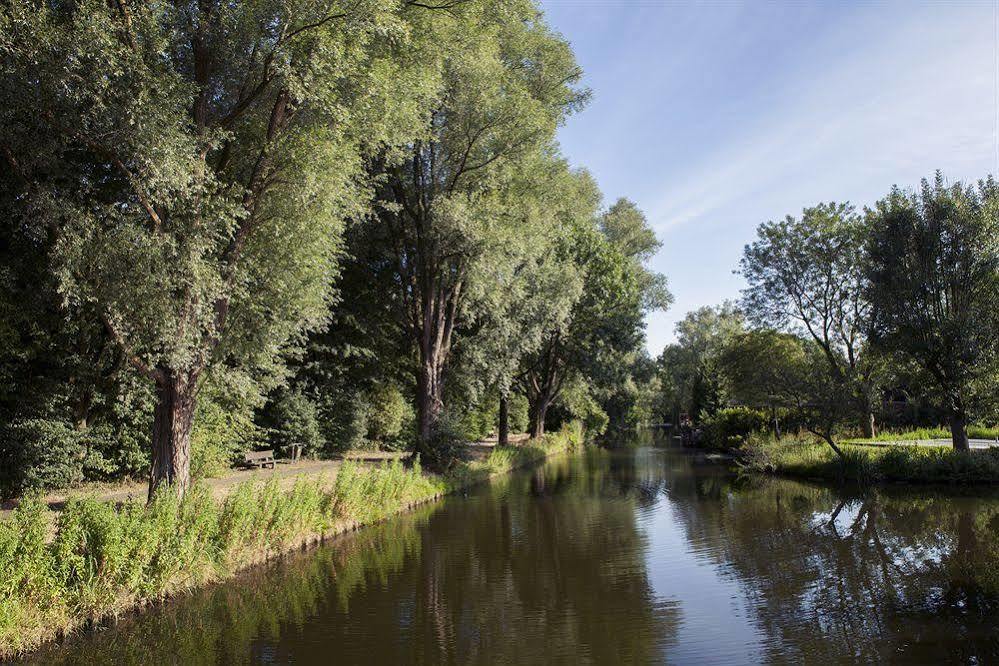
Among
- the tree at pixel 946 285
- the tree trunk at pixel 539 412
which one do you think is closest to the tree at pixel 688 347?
the tree trunk at pixel 539 412

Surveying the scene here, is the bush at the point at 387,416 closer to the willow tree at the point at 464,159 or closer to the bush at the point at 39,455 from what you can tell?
the willow tree at the point at 464,159

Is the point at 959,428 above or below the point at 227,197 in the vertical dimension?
below

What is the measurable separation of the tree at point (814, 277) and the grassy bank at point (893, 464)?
28.9 feet

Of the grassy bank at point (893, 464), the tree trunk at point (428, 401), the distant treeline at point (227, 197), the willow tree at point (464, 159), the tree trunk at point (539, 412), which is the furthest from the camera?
the tree trunk at point (539, 412)

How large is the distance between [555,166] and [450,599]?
18.3 metres

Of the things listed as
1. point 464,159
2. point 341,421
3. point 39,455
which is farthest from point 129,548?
point 341,421

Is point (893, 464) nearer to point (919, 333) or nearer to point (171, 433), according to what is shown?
point (919, 333)

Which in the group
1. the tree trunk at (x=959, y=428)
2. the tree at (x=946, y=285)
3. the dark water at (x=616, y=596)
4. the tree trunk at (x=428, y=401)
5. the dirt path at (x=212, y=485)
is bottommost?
the dark water at (x=616, y=596)

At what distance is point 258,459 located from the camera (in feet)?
70.0

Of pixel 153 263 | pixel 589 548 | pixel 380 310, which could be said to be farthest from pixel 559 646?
pixel 380 310

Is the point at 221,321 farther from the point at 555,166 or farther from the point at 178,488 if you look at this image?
the point at 555,166

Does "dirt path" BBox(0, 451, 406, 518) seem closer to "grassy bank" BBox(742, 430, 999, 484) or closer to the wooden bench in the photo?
the wooden bench

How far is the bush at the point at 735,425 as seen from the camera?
3478 centimetres

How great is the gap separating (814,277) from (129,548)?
113 feet
